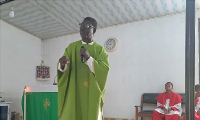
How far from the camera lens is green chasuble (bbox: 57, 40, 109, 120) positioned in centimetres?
151

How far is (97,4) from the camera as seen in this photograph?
4270mm

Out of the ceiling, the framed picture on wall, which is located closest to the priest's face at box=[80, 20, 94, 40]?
the ceiling

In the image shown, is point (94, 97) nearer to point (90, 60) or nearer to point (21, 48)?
point (90, 60)

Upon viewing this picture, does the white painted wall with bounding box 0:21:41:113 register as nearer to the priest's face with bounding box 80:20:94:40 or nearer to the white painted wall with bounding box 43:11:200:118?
the white painted wall with bounding box 43:11:200:118

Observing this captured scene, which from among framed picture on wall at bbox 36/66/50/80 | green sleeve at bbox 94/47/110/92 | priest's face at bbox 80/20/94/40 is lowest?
framed picture on wall at bbox 36/66/50/80

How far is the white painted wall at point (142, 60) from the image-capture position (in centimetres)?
437

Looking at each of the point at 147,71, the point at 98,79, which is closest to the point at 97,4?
the point at 147,71

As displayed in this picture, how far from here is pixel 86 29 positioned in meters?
1.57

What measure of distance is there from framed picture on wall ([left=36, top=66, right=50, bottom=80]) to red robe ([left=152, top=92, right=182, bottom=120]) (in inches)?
131

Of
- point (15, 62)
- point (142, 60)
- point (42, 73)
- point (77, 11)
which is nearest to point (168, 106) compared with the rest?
point (142, 60)

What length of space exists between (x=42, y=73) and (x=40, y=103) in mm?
2946

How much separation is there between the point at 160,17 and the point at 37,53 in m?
3.59

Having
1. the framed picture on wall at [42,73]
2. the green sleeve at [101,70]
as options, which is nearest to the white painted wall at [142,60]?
the framed picture on wall at [42,73]

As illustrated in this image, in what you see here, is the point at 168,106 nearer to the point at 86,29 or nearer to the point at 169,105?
the point at 169,105
